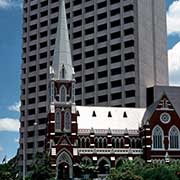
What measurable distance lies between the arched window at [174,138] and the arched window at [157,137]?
1881 mm

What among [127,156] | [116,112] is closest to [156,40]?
[116,112]

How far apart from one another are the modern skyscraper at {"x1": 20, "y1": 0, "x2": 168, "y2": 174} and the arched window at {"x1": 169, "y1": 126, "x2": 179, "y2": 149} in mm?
17610

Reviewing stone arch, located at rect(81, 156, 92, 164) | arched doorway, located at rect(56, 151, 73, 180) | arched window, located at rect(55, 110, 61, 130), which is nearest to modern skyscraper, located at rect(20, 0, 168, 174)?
arched window, located at rect(55, 110, 61, 130)

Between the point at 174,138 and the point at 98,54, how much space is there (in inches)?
1422

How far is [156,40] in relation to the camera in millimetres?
127500

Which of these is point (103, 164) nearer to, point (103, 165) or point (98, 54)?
point (103, 165)

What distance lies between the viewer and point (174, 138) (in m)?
98.0

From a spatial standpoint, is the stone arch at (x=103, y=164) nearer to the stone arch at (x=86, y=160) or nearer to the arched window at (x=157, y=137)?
the stone arch at (x=86, y=160)

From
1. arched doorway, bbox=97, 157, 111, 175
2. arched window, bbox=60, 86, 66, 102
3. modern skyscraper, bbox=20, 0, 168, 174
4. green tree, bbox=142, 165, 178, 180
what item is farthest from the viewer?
modern skyscraper, bbox=20, 0, 168, 174

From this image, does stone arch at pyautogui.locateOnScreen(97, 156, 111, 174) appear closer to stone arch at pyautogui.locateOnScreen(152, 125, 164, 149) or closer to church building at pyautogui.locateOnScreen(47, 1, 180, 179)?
church building at pyautogui.locateOnScreen(47, 1, 180, 179)


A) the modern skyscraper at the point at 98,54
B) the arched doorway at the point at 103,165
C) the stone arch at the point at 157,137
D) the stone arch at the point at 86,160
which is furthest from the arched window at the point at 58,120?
the modern skyscraper at the point at 98,54

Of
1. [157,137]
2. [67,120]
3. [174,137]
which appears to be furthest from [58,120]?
[174,137]

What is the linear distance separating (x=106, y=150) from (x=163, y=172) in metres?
34.2

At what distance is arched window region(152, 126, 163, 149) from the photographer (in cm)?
9662
